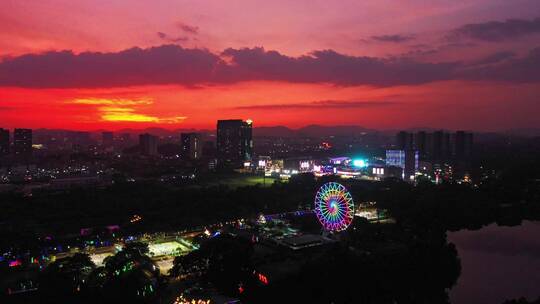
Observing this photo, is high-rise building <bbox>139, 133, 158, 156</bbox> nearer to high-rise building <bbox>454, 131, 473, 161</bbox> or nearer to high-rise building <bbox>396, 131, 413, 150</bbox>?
high-rise building <bbox>396, 131, 413, 150</bbox>

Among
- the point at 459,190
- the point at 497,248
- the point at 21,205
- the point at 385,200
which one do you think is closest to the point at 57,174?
the point at 21,205

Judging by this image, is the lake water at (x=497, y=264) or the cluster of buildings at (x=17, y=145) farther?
the cluster of buildings at (x=17, y=145)

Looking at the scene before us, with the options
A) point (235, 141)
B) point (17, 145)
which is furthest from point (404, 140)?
point (17, 145)

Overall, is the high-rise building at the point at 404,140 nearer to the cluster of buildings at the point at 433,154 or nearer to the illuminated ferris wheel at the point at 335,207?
the cluster of buildings at the point at 433,154

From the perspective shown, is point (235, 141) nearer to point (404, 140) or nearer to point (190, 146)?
point (190, 146)

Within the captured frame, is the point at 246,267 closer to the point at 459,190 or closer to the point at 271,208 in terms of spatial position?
the point at 271,208

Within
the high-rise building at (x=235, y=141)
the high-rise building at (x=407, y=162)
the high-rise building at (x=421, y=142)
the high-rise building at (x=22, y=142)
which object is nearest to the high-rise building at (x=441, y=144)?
the high-rise building at (x=421, y=142)

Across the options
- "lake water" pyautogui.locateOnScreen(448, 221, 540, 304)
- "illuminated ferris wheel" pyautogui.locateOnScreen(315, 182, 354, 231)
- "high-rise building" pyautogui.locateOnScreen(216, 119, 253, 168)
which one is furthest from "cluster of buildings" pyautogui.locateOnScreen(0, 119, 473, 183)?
"illuminated ferris wheel" pyautogui.locateOnScreen(315, 182, 354, 231)
